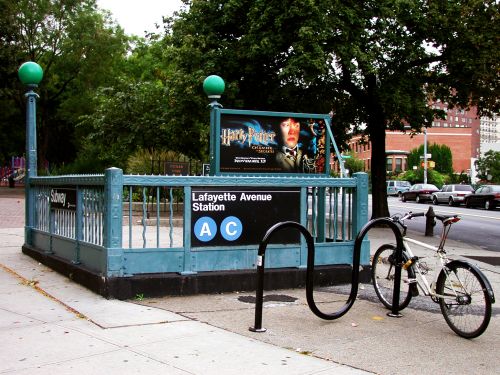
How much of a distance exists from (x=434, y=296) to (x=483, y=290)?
0.69 metres

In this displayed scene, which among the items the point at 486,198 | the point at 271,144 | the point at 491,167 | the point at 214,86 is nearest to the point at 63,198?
the point at 214,86

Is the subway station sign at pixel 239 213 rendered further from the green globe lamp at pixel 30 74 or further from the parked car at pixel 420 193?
the parked car at pixel 420 193

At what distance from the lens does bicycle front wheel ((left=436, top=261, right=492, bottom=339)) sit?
5588 millimetres

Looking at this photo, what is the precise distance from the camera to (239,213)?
24.7 feet

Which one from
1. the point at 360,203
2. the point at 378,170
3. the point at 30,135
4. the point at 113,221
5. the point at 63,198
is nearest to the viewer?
the point at 113,221

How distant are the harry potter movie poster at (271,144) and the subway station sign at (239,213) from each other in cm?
207

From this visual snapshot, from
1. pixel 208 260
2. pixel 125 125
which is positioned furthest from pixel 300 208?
pixel 125 125

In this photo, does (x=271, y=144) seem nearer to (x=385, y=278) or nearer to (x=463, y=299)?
(x=385, y=278)

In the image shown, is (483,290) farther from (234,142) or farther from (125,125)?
(125,125)

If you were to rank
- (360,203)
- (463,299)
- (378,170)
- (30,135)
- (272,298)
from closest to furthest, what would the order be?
(463,299) < (272,298) < (360,203) < (30,135) < (378,170)

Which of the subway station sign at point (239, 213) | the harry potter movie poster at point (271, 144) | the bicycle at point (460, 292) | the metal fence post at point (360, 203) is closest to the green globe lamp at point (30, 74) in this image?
the harry potter movie poster at point (271, 144)

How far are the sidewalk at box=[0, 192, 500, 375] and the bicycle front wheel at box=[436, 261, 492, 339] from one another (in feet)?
0.44

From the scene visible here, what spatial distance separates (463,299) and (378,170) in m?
15.2

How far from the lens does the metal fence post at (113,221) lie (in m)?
6.85
